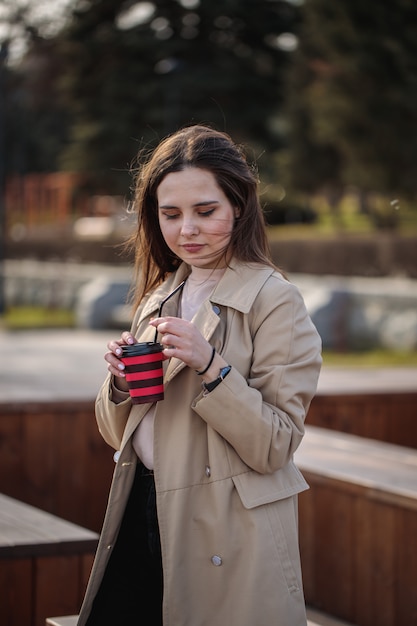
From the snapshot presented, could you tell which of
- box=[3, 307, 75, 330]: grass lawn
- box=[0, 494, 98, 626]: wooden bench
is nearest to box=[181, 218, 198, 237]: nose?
box=[0, 494, 98, 626]: wooden bench

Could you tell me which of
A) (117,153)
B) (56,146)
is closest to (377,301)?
(117,153)

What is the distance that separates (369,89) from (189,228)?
24.4m

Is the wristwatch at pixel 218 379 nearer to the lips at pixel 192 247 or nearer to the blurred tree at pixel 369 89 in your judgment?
the lips at pixel 192 247

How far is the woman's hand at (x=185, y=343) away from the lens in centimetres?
238

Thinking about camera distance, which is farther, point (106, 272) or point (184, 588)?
point (106, 272)

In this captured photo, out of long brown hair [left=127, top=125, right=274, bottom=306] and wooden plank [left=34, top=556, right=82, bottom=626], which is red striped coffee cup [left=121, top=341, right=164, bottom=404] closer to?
long brown hair [left=127, top=125, right=274, bottom=306]

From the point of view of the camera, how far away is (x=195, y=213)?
2578 mm

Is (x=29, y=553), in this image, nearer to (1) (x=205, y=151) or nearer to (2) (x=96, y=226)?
(1) (x=205, y=151)

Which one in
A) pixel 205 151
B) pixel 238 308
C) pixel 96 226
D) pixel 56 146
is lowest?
pixel 238 308

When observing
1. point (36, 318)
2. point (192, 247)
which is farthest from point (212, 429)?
point (36, 318)

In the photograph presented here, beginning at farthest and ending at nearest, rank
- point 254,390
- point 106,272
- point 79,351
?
point 106,272, point 79,351, point 254,390

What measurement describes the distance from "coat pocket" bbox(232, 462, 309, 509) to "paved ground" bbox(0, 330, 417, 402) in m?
3.61

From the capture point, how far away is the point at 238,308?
2.52 meters

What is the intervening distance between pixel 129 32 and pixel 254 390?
34.4 metres
